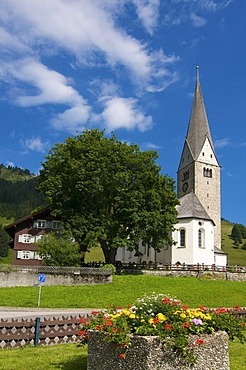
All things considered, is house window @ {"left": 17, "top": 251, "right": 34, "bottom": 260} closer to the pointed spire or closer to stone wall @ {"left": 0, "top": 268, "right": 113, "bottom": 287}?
stone wall @ {"left": 0, "top": 268, "right": 113, "bottom": 287}

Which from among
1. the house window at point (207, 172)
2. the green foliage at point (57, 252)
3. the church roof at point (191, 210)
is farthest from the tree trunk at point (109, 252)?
the house window at point (207, 172)

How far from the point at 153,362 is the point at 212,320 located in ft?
5.59

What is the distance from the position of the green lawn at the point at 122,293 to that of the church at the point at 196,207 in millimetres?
14327

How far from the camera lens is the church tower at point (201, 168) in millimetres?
70562

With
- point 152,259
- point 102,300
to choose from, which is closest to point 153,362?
point 102,300

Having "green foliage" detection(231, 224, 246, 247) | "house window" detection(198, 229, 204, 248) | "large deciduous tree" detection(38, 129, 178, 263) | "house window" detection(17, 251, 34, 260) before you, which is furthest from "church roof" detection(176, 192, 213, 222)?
"green foliage" detection(231, 224, 246, 247)

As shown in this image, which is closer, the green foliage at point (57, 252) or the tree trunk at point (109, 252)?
the green foliage at point (57, 252)

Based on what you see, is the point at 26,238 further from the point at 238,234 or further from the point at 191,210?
the point at 238,234

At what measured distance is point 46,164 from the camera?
154 feet

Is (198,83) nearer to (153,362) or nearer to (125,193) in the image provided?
(125,193)

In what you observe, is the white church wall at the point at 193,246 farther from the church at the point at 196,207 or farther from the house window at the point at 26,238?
the house window at the point at 26,238

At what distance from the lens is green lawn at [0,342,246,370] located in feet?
32.9

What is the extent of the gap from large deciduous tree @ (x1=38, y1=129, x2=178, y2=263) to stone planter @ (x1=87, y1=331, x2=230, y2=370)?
106 feet

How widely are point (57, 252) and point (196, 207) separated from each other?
22.5 metres
